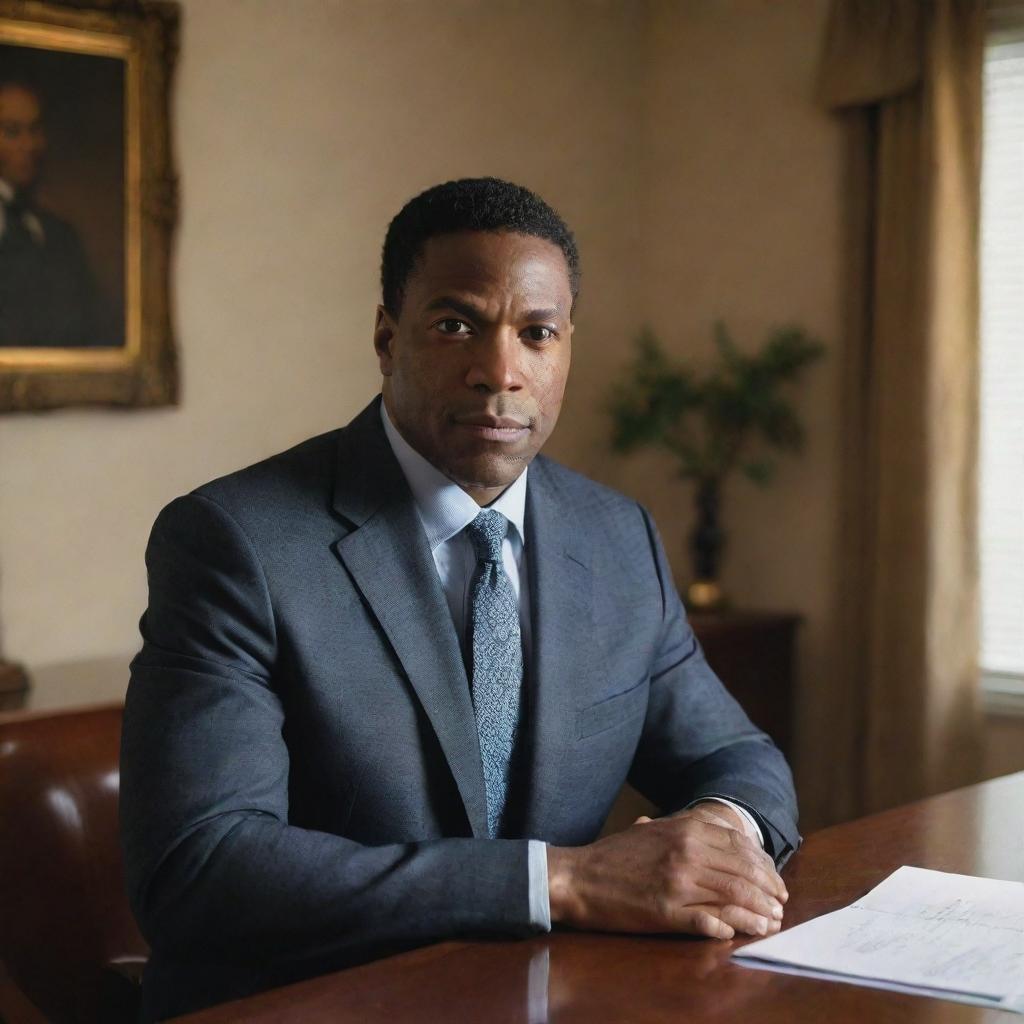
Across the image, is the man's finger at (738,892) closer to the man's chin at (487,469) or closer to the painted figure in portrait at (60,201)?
the man's chin at (487,469)

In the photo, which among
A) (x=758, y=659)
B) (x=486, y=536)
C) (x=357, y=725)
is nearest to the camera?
(x=357, y=725)

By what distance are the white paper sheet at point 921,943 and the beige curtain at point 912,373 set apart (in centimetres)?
259

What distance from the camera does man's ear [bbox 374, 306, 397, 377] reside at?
1.98 metres

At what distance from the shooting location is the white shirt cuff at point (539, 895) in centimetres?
147

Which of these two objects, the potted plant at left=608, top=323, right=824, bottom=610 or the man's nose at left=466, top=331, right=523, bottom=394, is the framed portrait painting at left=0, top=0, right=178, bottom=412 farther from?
the man's nose at left=466, top=331, right=523, bottom=394

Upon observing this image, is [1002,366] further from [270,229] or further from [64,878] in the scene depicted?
[64,878]

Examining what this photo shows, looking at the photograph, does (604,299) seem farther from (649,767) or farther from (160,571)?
(160,571)

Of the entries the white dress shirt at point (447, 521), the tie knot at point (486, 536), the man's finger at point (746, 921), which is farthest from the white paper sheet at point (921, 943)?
the tie knot at point (486, 536)

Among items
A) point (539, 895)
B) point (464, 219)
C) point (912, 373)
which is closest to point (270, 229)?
point (912, 373)

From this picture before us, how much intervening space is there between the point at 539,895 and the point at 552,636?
1.69 ft

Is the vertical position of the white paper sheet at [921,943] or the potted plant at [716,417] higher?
the potted plant at [716,417]

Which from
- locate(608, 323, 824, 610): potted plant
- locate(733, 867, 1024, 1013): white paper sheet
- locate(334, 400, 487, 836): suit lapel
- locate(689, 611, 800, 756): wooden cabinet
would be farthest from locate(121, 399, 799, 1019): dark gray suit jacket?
locate(608, 323, 824, 610): potted plant

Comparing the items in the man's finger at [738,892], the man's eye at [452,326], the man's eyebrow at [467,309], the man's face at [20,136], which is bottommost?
the man's finger at [738,892]

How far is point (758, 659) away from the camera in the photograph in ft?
14.6
